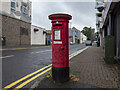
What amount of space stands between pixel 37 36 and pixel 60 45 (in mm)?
30351

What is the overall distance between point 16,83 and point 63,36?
Result: 2017 millimetres

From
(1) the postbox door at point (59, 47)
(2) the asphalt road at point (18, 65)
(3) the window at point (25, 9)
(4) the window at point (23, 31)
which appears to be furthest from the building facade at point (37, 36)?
(1) the postbox door at point (59, 47)

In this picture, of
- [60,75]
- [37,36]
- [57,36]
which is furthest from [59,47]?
[37,36]

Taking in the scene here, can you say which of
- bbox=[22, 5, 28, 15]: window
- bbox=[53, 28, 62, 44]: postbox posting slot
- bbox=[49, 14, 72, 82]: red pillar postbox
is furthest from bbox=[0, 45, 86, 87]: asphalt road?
bbox=[22, 5, 28, 15]: window

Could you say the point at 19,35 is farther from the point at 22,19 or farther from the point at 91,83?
the point at 91,83

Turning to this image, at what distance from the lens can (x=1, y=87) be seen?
354 cm

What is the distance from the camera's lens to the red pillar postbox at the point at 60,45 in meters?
3.68

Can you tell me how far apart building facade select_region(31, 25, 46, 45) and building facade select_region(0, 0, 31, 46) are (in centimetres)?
222

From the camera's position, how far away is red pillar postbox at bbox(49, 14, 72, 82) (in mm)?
3682

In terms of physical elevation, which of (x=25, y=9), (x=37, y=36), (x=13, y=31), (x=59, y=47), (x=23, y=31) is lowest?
(x=59, y=47)

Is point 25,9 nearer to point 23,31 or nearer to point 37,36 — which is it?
point 23,31

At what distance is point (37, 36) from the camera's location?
33.4 m

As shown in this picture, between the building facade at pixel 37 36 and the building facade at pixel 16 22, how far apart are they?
7.29ft

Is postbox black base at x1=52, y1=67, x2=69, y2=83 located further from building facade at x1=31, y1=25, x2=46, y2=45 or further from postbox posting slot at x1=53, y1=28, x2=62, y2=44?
building facade at x1=31, y1=25, x2=46, y2=45
